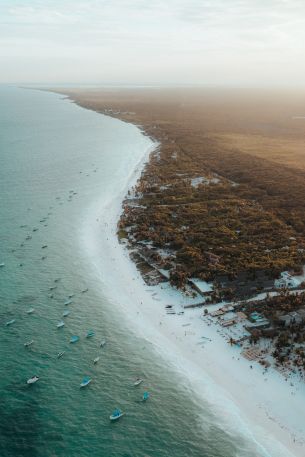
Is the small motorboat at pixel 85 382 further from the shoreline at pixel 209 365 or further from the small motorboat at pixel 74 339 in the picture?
the shoreline at pixel 209 365

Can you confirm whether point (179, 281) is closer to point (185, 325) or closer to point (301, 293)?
point (185, 325)

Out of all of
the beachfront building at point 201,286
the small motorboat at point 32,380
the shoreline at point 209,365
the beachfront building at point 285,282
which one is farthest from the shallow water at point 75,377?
the beachfront building at point 285,282

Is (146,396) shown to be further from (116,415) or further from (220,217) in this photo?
(220,217)

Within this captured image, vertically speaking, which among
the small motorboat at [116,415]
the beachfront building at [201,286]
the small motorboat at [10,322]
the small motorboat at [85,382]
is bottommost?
the small motorboat at [116,415]

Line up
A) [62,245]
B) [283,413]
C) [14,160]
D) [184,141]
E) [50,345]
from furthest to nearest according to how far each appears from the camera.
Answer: [184,141], [14,160], [62,245], [50,345], [283,413]

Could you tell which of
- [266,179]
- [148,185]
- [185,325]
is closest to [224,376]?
[185,325]

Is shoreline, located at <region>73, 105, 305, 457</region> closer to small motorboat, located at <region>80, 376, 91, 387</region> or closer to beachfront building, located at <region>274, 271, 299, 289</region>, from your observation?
small motorboat, located at <region>80, 376, 91, 387</region>

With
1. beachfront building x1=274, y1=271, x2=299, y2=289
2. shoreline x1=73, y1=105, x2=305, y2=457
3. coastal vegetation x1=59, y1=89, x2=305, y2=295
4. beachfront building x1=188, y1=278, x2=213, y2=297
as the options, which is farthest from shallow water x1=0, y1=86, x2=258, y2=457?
beachfront building x1=274, y1=271, x2=299, y2=289

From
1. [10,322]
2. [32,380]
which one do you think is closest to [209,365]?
[32,380]
